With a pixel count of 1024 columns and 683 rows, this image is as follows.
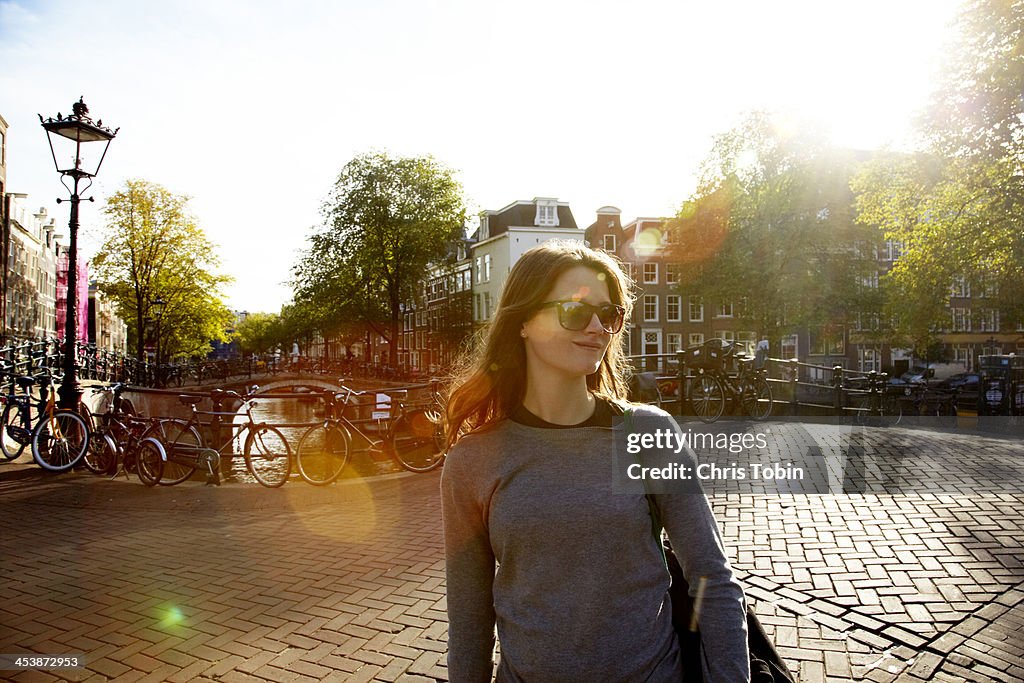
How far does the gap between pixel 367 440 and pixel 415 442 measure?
0.81 metres

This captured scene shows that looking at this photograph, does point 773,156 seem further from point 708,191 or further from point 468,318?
point 468,318

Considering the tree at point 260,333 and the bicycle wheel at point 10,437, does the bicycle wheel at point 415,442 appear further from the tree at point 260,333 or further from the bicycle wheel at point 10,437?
the tree at point 260,333

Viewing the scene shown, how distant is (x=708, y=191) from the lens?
109 ft

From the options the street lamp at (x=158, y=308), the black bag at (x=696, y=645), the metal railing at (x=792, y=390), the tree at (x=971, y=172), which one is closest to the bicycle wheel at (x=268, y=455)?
the metal railing at (x=792, y=390)

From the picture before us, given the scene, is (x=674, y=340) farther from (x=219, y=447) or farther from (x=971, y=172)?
(x=219, y=447)

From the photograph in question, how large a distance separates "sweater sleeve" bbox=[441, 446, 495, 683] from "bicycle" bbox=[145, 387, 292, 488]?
26.3ft

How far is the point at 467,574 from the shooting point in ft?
6.54

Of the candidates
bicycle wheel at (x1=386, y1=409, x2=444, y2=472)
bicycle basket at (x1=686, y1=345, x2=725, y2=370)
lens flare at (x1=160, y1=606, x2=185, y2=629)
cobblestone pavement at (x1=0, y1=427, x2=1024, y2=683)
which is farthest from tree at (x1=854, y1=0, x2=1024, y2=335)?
lens flare at (x1=160, y1=606, x2=185, y2=629)

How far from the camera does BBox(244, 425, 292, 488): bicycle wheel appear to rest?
376 inches

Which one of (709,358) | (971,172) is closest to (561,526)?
(709,358)

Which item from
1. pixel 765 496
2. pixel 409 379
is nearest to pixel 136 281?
pixel 409 379

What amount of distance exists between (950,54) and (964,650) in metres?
Answer: 23.2

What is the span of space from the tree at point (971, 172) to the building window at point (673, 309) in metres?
25.1

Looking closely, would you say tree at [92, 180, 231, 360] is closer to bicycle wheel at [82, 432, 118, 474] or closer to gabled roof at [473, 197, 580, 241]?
bicycle wheel at [82, 432, 118, 474]
